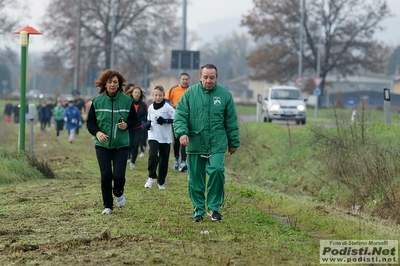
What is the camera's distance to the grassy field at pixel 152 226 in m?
7.08

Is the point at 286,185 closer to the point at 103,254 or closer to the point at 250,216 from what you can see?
the point at 250,216

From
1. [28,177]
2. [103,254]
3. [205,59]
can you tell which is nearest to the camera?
[103,254]

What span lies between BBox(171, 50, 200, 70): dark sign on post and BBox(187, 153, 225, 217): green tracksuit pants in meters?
18.6

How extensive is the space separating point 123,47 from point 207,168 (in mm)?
50120

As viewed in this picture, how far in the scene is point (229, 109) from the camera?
905cm

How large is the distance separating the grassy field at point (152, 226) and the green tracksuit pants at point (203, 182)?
28cm

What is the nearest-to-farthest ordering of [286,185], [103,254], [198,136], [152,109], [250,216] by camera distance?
1. [103,254]
2. [198,136]
3. [250,216]
4. [152,109]
5. [286,185]

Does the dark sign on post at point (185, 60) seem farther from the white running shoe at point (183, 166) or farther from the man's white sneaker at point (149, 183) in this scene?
the man's white sneaker at point (149, 183)

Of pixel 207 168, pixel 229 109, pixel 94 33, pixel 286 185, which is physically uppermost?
pixel 94 33

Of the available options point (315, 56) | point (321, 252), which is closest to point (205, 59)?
point (315, 56)

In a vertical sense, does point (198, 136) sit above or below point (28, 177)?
above

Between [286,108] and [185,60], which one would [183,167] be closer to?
[185,60]

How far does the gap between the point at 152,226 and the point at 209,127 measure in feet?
4.26

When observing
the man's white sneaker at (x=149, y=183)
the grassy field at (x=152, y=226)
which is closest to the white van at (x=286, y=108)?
A: the grassy field at (x=152, y=226)
